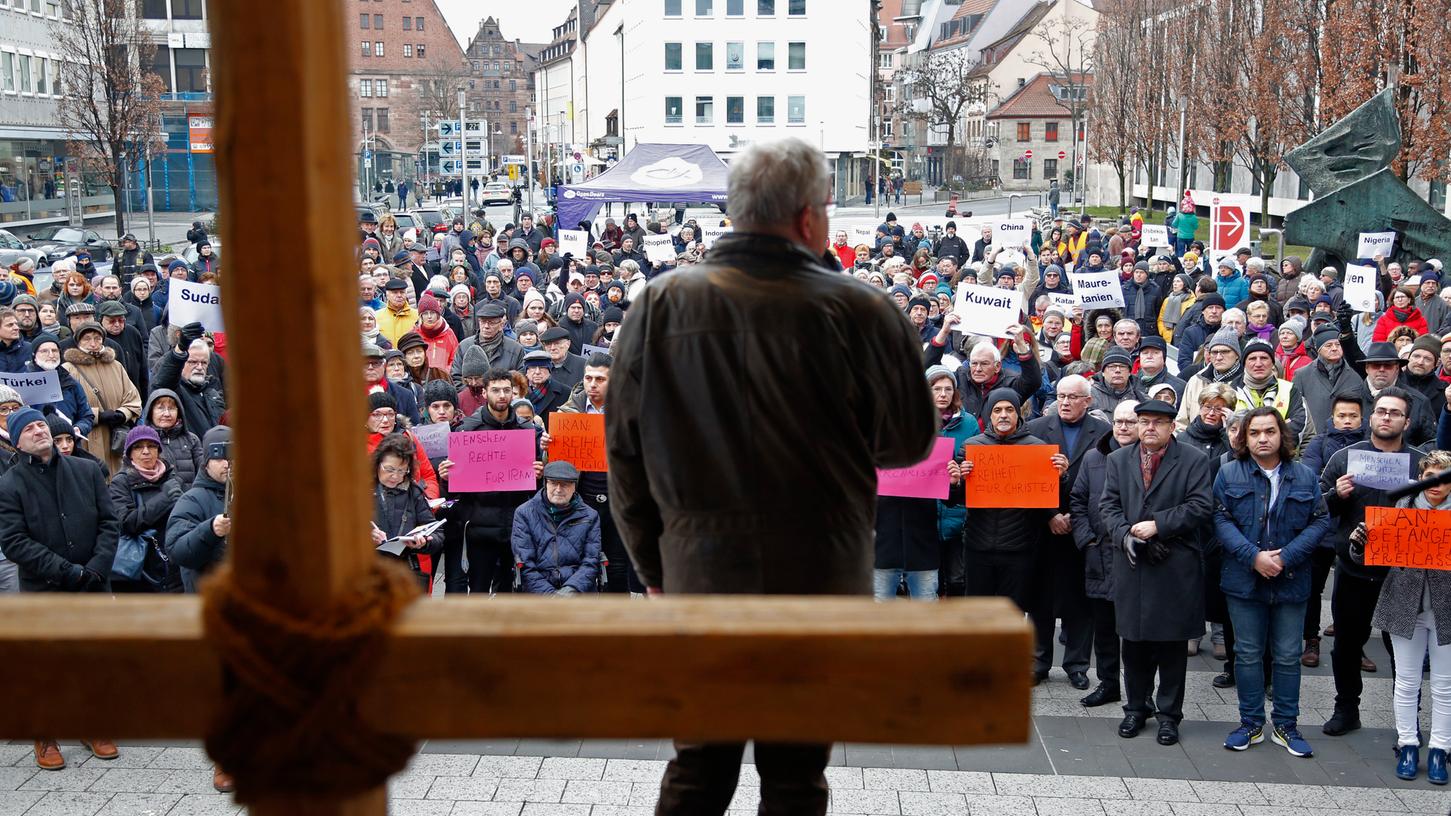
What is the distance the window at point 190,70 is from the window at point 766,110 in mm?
29733

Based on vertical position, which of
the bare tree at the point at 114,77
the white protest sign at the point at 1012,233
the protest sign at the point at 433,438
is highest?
the bare tree at the point at 114,77

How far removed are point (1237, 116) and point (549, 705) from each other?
43092 millimetres

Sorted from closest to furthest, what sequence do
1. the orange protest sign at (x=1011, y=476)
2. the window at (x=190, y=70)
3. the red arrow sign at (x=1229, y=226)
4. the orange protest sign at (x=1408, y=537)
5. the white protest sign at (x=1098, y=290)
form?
the orange protest sign at (x=1408, y=537)
the orange protest sign at (x=1011, y=476)
the white protest sign at (x=1098, y=290)
the red arrow sign at (x=1229, y=226)
the window at (x=190, y=70)

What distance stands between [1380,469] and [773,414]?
6394 mm

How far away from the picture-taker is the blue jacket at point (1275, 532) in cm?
783

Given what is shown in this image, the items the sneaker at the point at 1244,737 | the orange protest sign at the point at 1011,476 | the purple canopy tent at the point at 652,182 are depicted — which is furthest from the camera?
the purple canopy tent at the point at 652,182

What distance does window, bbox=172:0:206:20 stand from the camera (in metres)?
68.8

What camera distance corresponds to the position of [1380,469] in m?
8.10

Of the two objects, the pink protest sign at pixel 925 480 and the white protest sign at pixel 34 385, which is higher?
the white protest sign at pixel 34 385

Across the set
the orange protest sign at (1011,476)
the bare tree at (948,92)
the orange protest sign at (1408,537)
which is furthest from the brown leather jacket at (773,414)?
the bare tree at (948,92)

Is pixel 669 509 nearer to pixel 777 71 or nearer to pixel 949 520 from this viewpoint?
pixel 949 520

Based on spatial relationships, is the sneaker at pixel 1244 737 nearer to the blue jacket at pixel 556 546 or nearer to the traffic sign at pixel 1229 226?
the blue jacket at pixel 556 546

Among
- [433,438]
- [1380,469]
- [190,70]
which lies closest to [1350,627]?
[1380,469]

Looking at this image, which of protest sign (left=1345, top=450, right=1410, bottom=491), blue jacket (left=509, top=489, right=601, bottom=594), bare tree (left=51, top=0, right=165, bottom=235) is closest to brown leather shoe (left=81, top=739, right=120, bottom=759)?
blue jacket (left=509, top=489, right=601, bottom=594)
